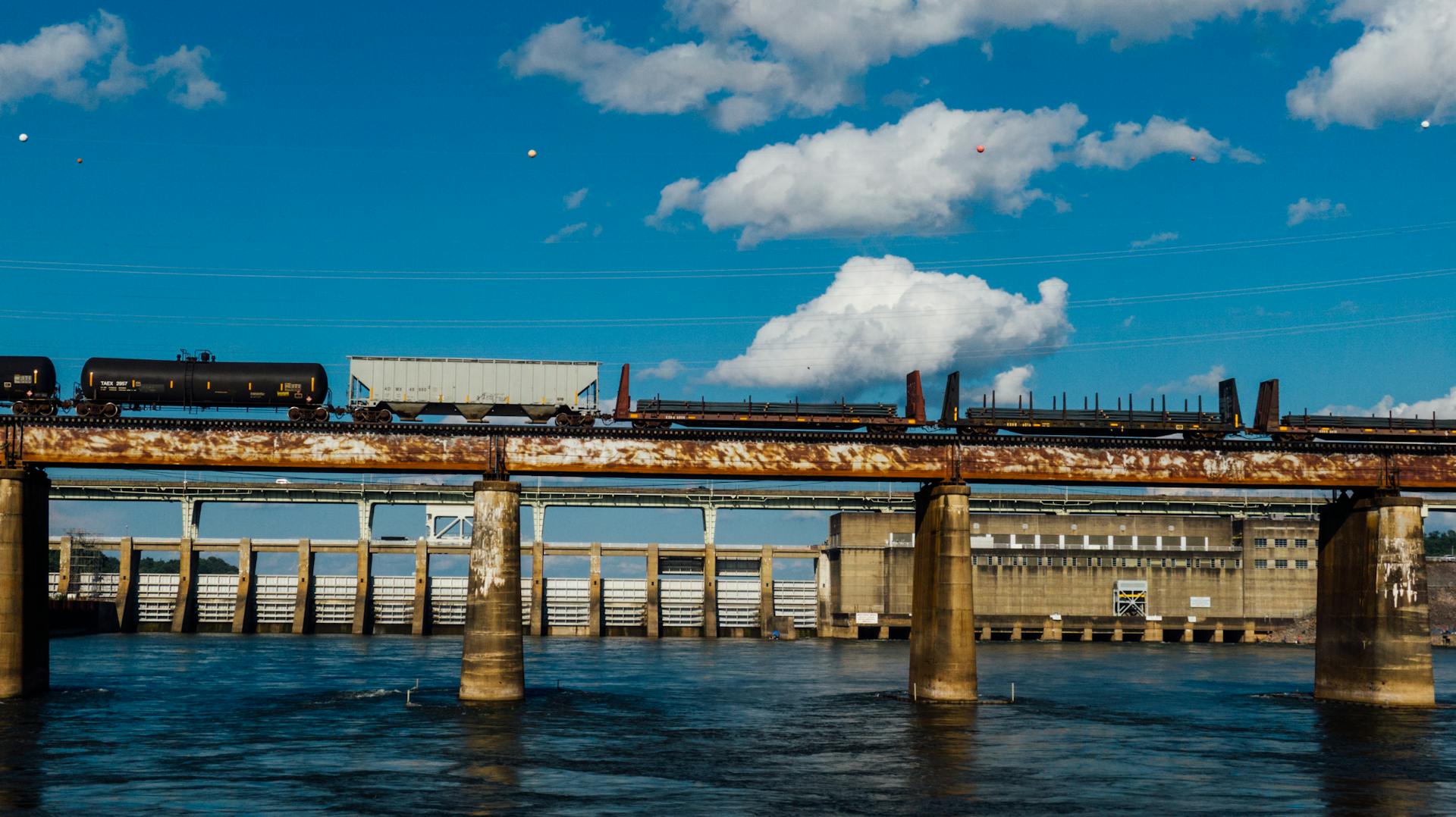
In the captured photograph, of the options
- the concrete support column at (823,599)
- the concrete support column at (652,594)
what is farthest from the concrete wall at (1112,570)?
the concrete support column at (652,594)

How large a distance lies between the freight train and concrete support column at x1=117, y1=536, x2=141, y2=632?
7587 cm

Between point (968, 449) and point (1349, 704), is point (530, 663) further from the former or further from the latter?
point (1349, 704)

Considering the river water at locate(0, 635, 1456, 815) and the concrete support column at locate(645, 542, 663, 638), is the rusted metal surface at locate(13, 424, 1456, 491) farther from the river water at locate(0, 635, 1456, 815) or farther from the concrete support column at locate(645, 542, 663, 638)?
the concrete support column at locate(645, 542, 663, 638)

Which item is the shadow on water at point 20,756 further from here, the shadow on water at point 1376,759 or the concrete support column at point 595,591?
the concrete support column at point 595,591

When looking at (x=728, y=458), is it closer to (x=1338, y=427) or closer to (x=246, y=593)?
(x=1338, y=427)

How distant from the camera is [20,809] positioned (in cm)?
3322

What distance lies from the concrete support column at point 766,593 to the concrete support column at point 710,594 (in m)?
4.63

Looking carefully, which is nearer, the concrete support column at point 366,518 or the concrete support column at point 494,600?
the concrete support column at point 494,600

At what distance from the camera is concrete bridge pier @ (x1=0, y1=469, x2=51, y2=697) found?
52.1 metres

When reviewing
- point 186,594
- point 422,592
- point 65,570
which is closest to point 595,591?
point 422,592

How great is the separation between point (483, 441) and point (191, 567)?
8976 centimetres

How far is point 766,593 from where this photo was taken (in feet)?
443

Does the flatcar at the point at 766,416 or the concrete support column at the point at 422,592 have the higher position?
the flatcar at the point at 766,416

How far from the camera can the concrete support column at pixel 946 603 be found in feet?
177
